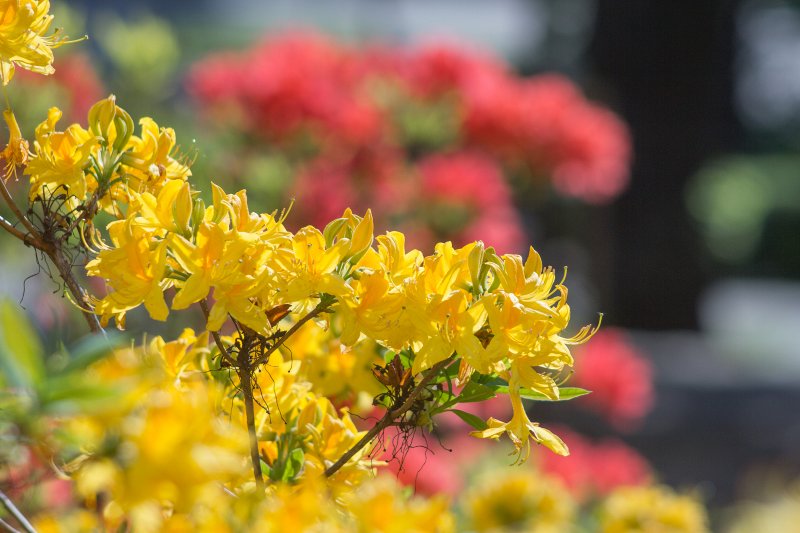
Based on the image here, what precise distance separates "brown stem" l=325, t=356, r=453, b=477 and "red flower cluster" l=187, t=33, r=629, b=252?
1549 millimetres

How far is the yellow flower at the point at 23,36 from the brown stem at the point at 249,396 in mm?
257

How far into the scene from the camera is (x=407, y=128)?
271 centimetres

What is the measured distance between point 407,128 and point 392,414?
207cm

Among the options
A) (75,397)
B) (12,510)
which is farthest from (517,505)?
(75,397)

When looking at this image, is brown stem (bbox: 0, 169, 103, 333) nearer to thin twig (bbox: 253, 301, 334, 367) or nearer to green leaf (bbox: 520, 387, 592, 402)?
thin twig (bbox: 253, 301, 334, 367)

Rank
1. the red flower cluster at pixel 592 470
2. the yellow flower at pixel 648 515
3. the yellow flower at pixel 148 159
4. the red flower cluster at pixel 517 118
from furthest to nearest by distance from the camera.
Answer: the red flower cluster at pixel 517 118, the red flower cluster at pixel 592 470, the yellow flower at pixel 648 515, the yellow flower at pixel 148 159

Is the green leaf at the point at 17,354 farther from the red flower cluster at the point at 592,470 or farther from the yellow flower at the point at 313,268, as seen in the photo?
the red flower cluster at the point at 592,470

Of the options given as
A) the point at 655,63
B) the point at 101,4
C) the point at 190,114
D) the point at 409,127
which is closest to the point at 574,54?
the point at 655,63

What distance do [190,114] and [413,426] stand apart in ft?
9.38

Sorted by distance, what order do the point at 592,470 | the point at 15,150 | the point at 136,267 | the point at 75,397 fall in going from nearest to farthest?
the point at 75,397 → the point at 136,267 → the point at 15,150 → the point at 592,470

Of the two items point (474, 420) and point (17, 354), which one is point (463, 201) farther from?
point (17, 354)

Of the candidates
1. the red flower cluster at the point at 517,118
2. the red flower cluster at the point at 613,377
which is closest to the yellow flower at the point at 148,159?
the red flower cluster at the point at 517,118

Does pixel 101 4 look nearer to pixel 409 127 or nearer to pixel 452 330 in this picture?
pixel 409 127

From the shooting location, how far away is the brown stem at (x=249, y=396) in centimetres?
67
